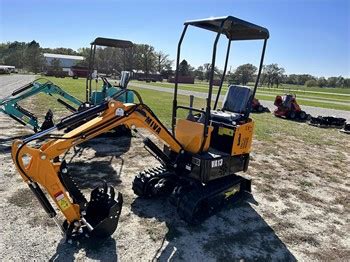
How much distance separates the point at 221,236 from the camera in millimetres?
4766

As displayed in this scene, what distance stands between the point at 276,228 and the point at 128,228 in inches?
98.2

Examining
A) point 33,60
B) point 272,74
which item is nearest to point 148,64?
point 33,60

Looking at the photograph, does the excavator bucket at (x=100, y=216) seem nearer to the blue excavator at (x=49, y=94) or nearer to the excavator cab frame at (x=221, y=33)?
the excavator cab frame at (x=221, y=33)

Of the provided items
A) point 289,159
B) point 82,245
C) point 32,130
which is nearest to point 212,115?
point 82,245

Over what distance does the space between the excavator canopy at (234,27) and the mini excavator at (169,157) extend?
2 centimetres

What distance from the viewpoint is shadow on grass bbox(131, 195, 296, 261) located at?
4.29m

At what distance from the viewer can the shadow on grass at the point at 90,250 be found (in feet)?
12.9

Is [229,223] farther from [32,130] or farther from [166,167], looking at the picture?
[32,130]

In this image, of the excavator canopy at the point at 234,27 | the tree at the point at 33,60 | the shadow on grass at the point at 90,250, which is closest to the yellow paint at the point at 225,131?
the excavator canopy at the point at 234,27

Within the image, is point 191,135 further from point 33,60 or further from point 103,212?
point 33,60

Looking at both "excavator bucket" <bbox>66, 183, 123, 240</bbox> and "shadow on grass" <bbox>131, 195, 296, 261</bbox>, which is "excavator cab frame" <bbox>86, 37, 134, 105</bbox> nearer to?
"shadow on grass" <bbox>131, 195, 296, 261</bbox>

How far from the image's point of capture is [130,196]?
19.4 ft

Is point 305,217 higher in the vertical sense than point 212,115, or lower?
lower

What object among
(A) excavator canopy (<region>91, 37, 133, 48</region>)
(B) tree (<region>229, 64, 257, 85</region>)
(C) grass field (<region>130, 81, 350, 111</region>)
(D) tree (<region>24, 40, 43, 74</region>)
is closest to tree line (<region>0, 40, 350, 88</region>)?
(D) tree (<region>24, 40, 43, 74</region>)
